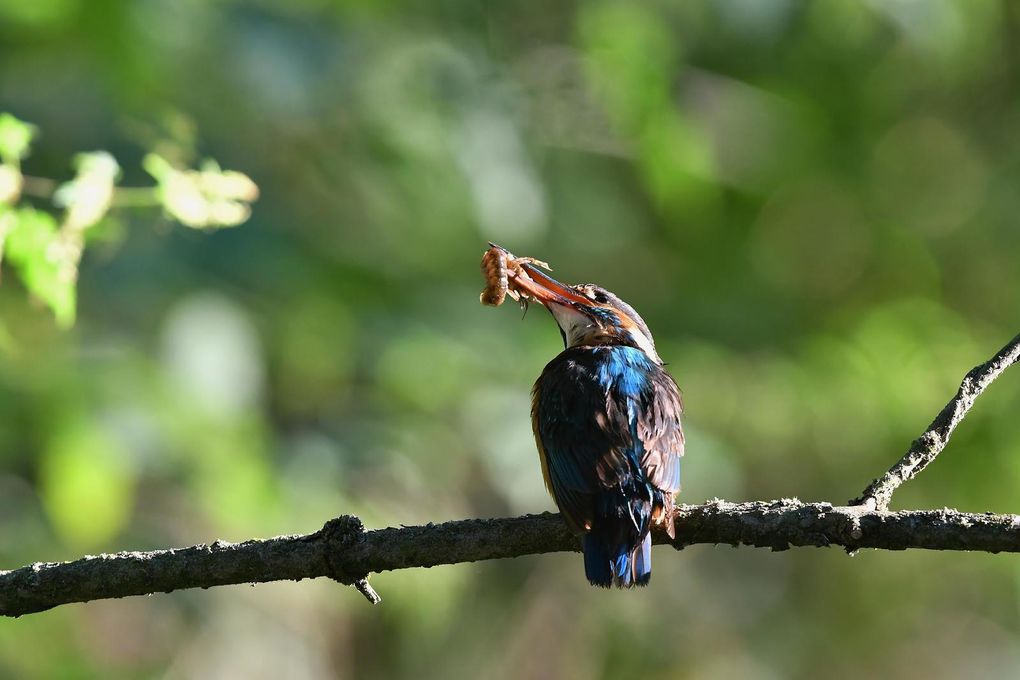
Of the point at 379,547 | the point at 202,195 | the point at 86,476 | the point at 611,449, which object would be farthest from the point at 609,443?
the point at 86,476

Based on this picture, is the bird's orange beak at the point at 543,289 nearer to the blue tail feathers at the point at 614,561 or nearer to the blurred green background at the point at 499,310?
the blurred green background at the point at 499,310

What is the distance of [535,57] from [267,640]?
4493 mm

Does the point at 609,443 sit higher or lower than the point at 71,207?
lower

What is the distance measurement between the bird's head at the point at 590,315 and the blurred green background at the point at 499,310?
964 mm

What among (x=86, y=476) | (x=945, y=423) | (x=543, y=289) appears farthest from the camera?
(x=543, y=289)

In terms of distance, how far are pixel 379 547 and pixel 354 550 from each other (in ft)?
0.20

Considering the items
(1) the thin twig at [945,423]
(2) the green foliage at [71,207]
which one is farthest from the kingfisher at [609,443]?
(2) the green foliage at [71,207]

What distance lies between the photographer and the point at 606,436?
4.04 meters

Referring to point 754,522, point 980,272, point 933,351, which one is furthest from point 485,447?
point 980,272

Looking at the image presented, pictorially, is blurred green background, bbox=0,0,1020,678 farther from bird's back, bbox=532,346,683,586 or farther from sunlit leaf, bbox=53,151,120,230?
bird's back, bbox=532,346,683,586

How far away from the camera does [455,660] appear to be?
8766 millimetres

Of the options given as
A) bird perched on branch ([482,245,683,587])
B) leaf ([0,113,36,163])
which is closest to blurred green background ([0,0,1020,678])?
leaf ([0,113,36,163])

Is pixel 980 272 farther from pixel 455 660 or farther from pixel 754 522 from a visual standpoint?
pixel 754 522

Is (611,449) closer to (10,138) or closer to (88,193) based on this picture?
(88,193)
